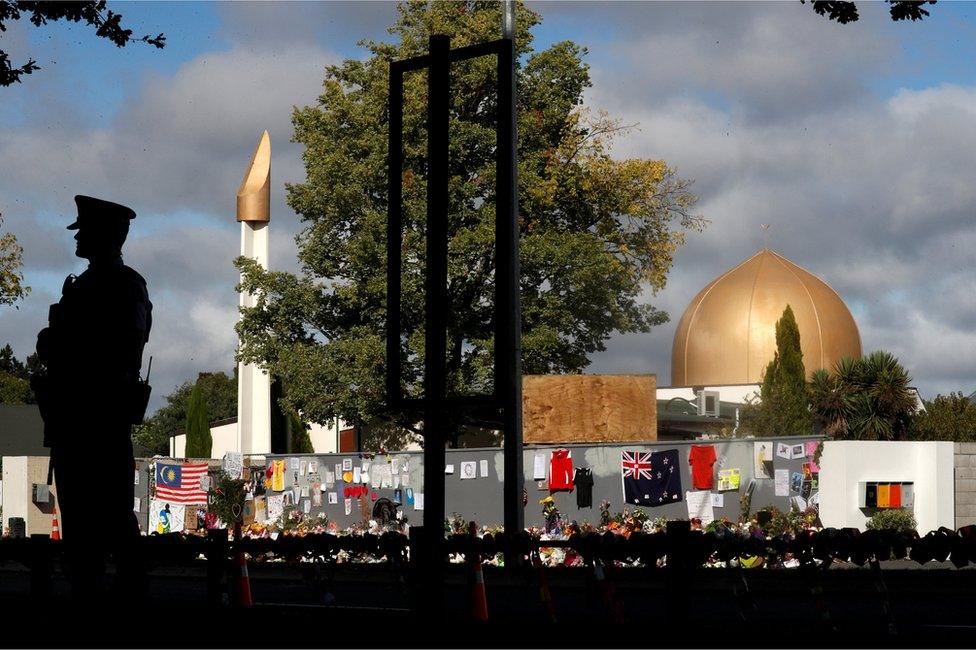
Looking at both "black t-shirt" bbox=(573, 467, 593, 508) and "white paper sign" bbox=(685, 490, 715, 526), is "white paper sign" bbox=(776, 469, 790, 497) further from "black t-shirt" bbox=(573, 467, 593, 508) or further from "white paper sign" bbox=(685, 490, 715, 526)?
"black t-shirt" bbox=(573, 467, 593, 508)

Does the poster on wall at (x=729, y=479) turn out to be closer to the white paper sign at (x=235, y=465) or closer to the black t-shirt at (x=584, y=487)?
the black t-shirt at (x=584, y=487)

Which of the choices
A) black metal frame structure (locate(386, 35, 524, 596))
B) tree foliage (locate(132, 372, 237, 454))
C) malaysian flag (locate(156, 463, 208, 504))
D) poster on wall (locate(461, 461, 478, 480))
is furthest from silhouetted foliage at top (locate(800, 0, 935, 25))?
tree foliage (locate(132, 372, 237, 454))

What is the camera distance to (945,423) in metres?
54.2

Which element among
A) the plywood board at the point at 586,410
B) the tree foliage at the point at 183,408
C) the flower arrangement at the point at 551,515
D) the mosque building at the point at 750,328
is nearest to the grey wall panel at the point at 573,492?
the flower arrangement at the point at 551,515

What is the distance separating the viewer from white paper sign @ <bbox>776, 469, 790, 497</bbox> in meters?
25.1

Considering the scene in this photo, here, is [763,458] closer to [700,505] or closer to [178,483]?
[700,505]

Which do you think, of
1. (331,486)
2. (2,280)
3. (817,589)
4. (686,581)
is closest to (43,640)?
(686,581)

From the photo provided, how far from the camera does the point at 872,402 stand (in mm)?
44156

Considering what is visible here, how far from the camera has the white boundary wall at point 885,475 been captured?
26.2 metres

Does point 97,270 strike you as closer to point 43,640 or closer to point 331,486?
point 43,640

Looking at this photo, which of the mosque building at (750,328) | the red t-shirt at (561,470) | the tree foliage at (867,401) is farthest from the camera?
the mosque building at (750,328)

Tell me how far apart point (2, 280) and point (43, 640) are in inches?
1704

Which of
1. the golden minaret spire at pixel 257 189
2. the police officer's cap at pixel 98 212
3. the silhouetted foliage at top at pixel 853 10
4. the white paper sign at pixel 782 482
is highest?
the golden minaret spire at pixel 257 189

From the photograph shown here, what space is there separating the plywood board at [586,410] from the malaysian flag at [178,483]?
35.5 ft
